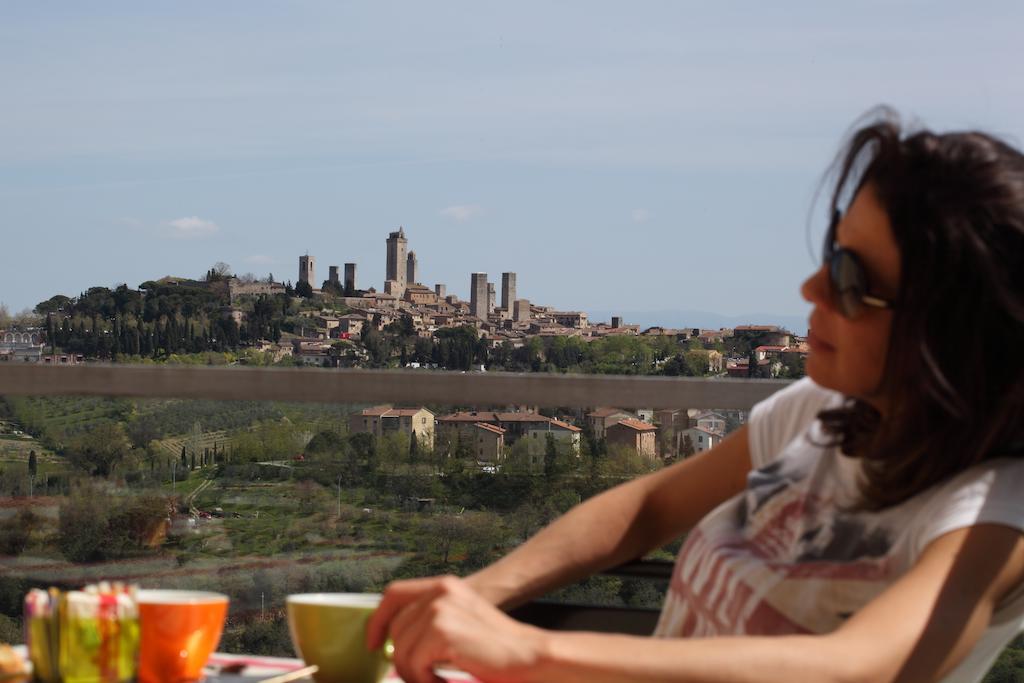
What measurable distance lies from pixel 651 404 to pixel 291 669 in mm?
2099

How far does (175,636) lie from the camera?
0.83 meters

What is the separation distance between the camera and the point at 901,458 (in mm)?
965

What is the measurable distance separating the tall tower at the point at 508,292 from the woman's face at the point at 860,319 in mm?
84509

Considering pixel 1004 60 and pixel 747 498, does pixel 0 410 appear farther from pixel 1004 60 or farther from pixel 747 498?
pixel 1004 60

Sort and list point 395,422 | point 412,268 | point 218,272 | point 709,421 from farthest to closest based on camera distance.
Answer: point 412,268 < point 218,272 < point 395,422 < point 709,421

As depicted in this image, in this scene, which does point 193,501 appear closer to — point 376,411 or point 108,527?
point 108,527

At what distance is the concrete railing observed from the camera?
117 inches

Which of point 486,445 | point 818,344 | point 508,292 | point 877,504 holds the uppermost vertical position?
point 508,292

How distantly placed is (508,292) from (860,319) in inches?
3454

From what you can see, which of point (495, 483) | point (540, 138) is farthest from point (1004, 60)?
point (495, 483)

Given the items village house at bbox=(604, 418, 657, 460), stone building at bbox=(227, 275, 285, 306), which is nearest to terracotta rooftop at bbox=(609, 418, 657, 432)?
village house at bbox=(604, 418, 657, 460)

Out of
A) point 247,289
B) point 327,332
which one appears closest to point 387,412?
point 327,332

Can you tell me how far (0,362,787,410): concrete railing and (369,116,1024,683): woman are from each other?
1806mm

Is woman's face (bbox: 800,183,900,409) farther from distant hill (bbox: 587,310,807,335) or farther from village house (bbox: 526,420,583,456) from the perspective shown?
village house (bbox: 526,420,583,456)
